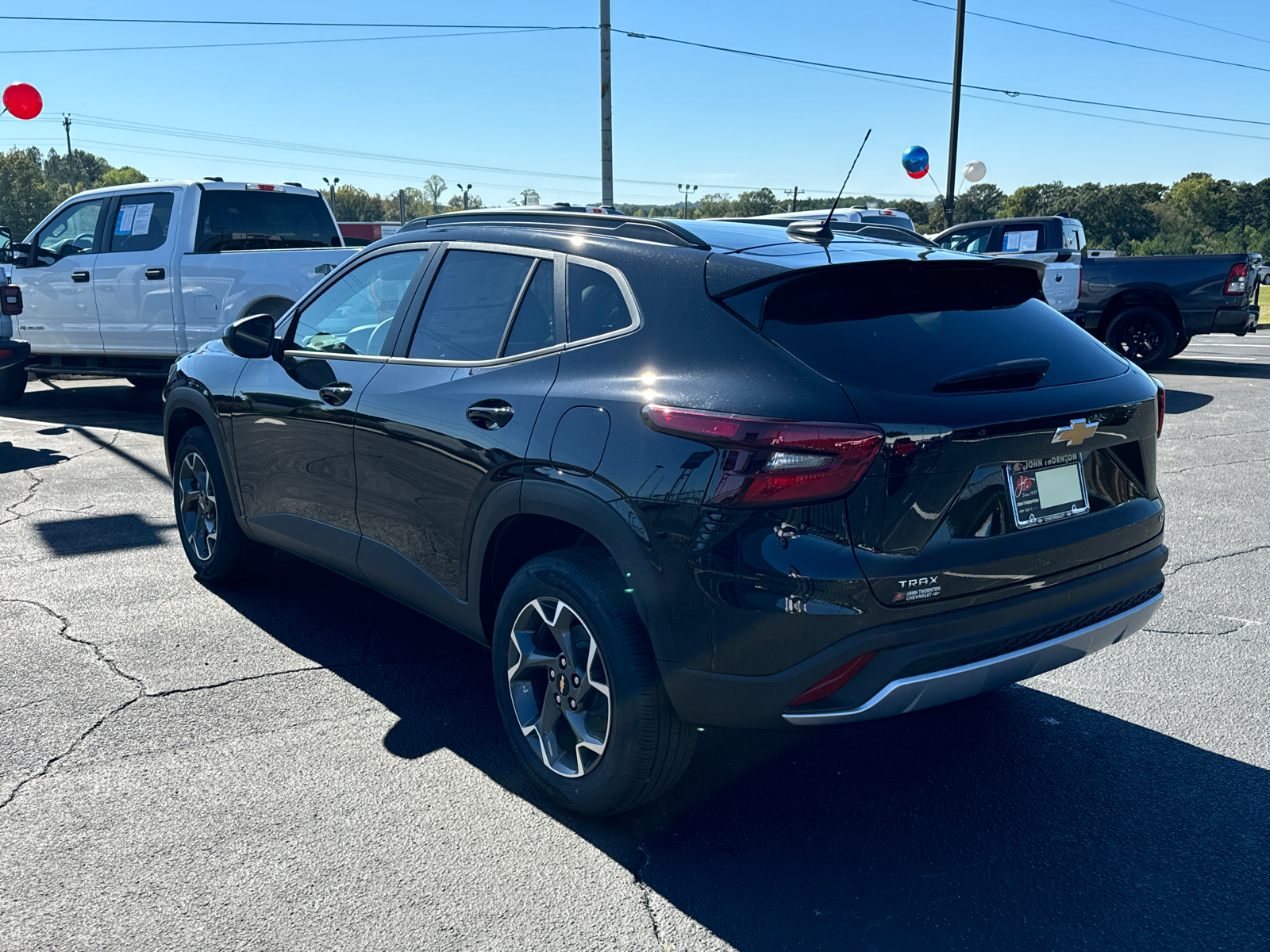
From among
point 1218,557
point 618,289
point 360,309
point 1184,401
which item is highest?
point 618,289

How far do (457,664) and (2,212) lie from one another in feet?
386

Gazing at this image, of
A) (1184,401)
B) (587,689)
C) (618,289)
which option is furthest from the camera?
(1184,401)

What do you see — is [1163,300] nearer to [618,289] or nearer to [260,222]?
[260,222]

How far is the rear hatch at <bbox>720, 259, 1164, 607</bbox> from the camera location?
262 centimetres

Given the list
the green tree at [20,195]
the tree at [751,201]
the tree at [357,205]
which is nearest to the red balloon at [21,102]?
the tree at [751,201]

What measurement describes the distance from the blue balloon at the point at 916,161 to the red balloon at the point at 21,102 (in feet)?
51.8

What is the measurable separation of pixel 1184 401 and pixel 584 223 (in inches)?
407

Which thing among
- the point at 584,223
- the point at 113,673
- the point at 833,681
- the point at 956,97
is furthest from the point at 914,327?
the point at 956,97

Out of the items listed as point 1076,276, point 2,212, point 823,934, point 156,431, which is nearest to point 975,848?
point 823,934

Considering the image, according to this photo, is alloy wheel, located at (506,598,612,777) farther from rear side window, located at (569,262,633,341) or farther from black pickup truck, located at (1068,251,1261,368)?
black pickup truck, located at (1068,251,1261,368)

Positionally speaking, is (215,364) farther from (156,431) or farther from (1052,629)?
(156,431)

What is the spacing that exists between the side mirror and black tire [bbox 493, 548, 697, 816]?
1.95 metres

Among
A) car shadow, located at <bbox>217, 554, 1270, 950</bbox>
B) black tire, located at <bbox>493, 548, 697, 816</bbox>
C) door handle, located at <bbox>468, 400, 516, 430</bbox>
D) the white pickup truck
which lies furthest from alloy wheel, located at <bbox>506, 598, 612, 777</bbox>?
the white pickup truck

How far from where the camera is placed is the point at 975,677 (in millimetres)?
2754
